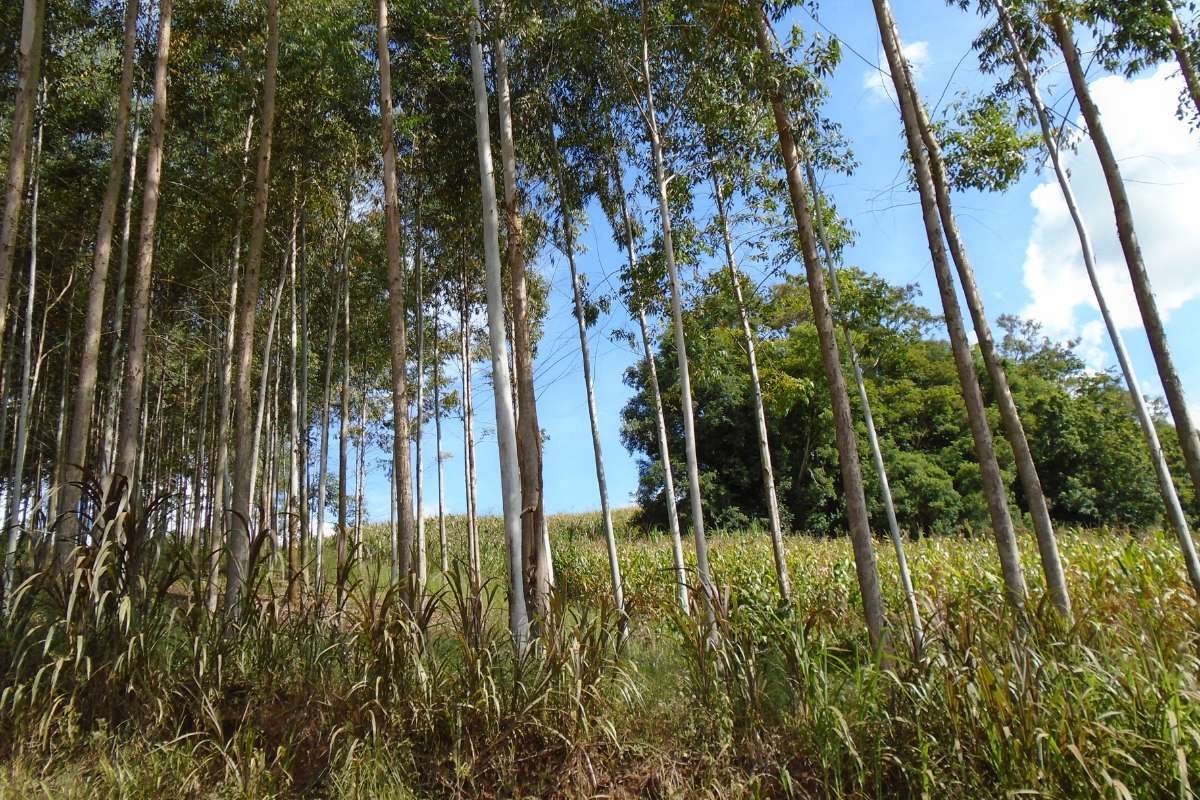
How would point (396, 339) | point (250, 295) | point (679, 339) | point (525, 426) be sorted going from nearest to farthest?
point (525, 426), point (396, 339), point (250, 295), point (679, 339)

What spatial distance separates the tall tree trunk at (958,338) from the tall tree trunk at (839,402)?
0.92 m

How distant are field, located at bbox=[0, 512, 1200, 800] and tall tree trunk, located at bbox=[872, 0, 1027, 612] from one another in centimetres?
67

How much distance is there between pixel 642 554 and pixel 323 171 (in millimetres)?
9340

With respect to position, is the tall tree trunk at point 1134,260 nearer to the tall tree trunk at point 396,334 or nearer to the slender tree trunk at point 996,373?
the slender tree trunk at point 996,373

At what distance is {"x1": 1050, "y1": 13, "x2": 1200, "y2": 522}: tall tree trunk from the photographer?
4676mm

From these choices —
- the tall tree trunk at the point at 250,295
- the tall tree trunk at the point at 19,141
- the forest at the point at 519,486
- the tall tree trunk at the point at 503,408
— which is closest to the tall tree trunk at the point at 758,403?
the forest at the point at 519,486

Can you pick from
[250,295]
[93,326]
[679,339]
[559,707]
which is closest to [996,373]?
[679,339]

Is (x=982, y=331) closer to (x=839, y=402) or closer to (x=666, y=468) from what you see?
(x=839, y=402)

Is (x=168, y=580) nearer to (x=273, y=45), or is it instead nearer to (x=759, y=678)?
(x=759, y=678)

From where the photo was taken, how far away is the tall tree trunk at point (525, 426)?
469 centimetres

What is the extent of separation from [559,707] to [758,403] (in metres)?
5.50

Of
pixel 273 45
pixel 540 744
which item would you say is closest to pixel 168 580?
pixel 540 744

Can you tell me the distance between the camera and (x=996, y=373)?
4.97m

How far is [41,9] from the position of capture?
17.6 ft
